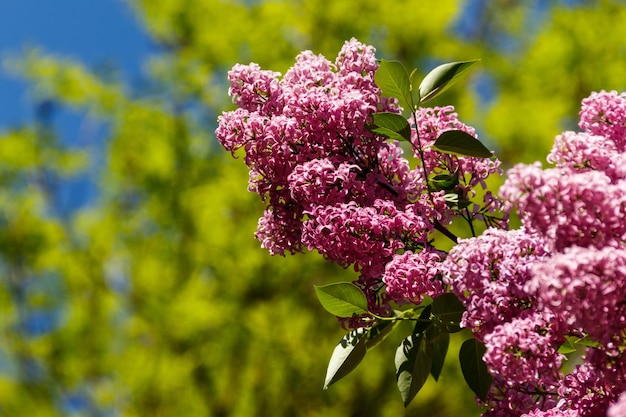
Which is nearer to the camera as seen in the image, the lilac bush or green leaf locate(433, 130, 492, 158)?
the lilac bush

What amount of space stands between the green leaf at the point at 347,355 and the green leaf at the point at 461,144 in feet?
1.55

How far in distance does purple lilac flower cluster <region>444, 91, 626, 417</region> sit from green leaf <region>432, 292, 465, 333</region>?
0.10 m

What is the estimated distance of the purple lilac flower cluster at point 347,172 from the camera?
5.00 ft

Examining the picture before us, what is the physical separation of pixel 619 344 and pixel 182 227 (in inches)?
325

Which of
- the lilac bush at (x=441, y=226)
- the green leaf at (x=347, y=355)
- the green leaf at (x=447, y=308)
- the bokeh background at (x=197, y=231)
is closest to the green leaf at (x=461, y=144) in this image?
the lilac bush at (x=441, y=226)

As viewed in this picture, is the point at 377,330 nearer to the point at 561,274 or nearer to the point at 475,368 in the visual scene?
the point at 475,368

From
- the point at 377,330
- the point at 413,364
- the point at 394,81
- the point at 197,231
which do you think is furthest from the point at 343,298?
the point at 197,231

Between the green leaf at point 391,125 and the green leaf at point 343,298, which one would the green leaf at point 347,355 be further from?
the green leaf at point 391,125

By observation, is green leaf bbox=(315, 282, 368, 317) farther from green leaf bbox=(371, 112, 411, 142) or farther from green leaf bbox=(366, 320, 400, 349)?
green leaf bbox=(371, 112, 411, 142)

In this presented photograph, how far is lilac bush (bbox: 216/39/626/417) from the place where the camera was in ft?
3.59

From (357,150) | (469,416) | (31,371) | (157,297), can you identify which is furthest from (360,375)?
(357,150)

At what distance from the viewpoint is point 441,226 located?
1.67 meters

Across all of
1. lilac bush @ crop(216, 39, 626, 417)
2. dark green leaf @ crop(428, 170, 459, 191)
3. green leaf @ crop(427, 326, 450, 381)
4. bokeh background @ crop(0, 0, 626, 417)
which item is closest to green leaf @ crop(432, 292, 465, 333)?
lilac bush @ crop(216, 39, 626, 417)

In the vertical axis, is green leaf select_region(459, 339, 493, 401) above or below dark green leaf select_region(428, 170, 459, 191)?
below
